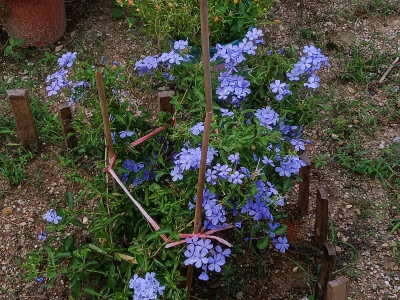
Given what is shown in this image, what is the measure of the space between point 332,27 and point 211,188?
2.25 m

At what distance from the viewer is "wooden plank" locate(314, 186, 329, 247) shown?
2238mm

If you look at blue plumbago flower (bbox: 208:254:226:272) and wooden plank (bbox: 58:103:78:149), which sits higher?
wooden plank (bbox: 58:103:78:149)

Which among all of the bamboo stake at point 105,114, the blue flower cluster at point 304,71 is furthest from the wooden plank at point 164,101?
the blue flower cluster at point 304,71

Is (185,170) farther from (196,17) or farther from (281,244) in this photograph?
(196,17)

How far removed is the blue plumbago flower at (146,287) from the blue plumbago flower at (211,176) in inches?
13.6

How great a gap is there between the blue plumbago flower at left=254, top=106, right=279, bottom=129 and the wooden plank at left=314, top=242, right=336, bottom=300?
19.8 inches

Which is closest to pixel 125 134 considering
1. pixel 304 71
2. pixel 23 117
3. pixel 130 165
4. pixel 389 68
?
pixel 130 165

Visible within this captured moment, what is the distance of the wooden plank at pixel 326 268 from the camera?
2074 millimetres

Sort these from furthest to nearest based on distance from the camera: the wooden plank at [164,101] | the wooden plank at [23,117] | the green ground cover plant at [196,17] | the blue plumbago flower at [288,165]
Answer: the green ground cover plant at [196,17], the wooden plank at [23,117], the wooden plank at [164,101], the blue plumbago flower at [288,165]

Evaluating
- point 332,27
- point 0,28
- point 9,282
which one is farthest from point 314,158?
point 0,28

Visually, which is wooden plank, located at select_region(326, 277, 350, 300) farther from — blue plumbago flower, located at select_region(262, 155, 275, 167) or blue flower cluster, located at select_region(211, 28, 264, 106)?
blue flower cluster, located at select_region(211, 28, 264, 106)

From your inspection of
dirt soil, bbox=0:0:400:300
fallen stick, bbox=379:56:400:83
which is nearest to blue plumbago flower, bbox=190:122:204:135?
dirt soil, bbox=0:0:400:300

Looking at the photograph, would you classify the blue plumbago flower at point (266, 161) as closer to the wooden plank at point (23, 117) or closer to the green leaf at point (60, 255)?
the green leaf at point (60, 255)

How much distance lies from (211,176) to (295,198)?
1090 millimetres
